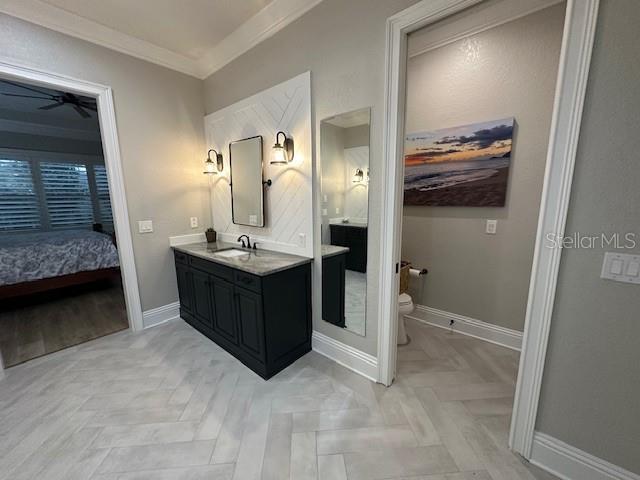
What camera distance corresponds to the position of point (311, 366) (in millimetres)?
2184

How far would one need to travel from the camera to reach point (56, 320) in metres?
3.03

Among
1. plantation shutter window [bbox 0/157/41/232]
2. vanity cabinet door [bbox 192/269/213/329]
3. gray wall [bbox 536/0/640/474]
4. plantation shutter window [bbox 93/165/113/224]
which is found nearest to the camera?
gray wall [bbox 536/0/640/474]

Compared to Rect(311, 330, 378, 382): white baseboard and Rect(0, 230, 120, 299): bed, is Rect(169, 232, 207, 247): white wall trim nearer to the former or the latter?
Rect(0, 230, 120, 299): bed

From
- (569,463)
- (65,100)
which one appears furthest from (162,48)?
(569,463)

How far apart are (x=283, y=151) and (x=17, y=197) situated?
6.11 metres

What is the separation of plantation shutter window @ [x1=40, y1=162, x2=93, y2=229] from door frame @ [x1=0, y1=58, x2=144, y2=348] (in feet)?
14.3

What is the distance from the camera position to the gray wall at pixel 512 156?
204 centimetres

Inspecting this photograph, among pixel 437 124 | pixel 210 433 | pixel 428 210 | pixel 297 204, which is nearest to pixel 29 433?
pixel 210 433

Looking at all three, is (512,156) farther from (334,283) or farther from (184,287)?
(184,287)

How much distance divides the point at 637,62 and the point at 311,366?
2.48 m

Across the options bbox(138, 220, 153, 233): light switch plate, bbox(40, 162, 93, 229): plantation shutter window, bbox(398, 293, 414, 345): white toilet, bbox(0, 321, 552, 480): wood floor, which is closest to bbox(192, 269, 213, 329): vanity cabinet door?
bbox(0, 321, 552, 480): wood floor

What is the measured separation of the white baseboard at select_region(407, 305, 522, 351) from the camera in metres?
2.37

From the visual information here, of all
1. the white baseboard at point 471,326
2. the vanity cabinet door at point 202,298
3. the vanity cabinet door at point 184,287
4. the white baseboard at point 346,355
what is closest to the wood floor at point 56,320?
the vanity cabinet door at point 184,287
